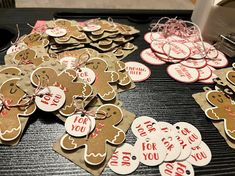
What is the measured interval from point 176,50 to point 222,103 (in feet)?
0.60

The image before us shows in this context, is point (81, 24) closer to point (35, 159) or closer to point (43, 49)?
point (43, 49)

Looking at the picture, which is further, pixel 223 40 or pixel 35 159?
pixel 223 40

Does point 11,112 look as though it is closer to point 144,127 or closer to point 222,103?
point 144,127

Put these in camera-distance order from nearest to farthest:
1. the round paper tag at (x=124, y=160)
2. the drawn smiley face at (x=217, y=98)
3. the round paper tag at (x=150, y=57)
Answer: the round paper tag at (x=124, y=160), the drawn smiley face at (x=217, y=98), the round paper tag at (x=150, y=57)

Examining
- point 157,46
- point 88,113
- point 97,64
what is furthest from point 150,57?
point 88,113

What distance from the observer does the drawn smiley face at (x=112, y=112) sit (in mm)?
471

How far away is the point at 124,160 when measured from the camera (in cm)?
43

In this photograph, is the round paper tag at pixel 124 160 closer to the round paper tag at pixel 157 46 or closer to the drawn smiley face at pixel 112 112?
the drawn smiley face at pixel 112 112

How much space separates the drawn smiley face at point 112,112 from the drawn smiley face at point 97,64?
0.10 metres

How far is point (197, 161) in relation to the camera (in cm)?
44

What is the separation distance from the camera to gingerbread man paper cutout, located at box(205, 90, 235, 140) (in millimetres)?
484

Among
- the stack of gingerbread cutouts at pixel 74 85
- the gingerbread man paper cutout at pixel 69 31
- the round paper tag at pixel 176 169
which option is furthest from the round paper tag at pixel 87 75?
the round paper tag at pixel 176 169

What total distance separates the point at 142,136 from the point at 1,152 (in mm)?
230

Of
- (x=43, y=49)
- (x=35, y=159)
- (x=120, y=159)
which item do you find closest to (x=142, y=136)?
(x=120, y=159)
